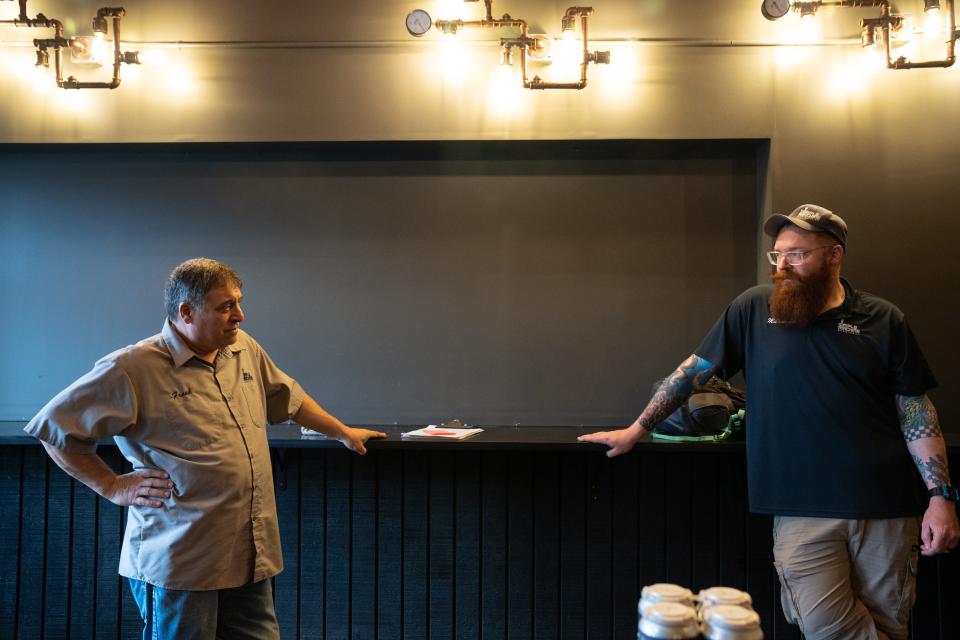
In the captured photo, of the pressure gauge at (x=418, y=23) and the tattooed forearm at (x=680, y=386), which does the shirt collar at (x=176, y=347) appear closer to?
the tattooed forearm at (x=680, y=386)

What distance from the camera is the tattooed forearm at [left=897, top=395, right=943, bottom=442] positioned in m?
2.56

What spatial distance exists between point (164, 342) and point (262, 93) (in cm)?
170

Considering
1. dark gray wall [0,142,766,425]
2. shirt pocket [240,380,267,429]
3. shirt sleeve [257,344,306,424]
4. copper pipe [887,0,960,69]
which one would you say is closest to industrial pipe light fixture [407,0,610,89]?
dark gray wall [0,142,766,425]

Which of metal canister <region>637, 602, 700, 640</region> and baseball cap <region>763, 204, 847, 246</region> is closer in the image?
metal canister <region>637, 602, 700, 640</region>

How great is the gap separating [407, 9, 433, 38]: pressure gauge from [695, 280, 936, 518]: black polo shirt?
6.88 ft

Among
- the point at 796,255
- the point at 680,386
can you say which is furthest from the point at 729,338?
the point at 796,255

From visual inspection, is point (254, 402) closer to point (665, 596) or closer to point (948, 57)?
point (665, 596)

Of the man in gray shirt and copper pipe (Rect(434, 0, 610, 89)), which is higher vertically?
copper pipe (Rect(434, 0, 610, 89))

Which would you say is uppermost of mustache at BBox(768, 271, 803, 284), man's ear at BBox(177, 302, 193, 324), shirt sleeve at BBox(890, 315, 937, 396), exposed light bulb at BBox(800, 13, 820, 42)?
exposed light bulb at BBox(800, 13, 820, 42)

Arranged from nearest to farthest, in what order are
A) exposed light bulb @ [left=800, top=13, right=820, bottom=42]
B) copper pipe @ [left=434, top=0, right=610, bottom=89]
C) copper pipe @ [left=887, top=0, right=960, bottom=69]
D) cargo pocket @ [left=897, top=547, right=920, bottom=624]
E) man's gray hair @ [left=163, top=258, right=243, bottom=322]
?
man's gray hair @ [left=163, top=258, right=243, bottom=322], cargo pocket @ [left=897, top=547, right=920, bottom=624], copper pipe @ [left=887, top=0, right=960, bottom=69], copper pipe @ [left=434, top=0, right=610, bottom=89], exposed light bulb @ [left=800, top=13, right=820, bottom=42]

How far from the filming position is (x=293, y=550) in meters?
3.45

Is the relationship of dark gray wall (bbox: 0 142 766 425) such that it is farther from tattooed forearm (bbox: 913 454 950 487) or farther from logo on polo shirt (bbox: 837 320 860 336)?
tattooed forearm (bbox: 913 454 950 487)

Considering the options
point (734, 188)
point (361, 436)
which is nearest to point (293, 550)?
point (361, 436)

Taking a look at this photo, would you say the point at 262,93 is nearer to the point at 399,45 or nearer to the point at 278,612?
the point at 399,45
